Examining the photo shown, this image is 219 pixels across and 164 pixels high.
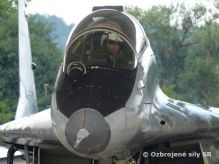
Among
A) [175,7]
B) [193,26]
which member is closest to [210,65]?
[193,26]

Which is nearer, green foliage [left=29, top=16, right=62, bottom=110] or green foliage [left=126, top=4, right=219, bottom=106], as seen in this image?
green foliage [left=126, top=4, right=219, bottom=106]

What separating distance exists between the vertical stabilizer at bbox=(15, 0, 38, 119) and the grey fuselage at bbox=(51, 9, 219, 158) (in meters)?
3.91

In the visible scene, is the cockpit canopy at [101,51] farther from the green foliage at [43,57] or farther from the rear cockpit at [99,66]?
the green foliage at [43,57]

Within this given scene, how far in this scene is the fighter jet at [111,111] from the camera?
918 centimetres

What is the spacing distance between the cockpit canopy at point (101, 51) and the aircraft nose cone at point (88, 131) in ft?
2.68

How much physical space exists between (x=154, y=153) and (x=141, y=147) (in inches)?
27.6

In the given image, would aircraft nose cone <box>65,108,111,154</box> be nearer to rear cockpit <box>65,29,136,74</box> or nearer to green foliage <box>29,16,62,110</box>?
rear cockpit <box>65,29,136,74</box>

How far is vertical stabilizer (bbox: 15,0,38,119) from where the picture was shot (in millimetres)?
14116

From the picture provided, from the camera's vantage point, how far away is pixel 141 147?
10930 mm

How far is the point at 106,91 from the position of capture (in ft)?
30.7

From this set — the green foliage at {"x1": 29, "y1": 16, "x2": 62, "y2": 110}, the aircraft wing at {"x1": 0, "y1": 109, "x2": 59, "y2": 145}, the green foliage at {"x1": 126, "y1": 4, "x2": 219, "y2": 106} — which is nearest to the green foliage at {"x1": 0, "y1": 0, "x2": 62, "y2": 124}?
the green foliage at {"x1": 29, "y1": 16, "x2": 62, "y2": 110}

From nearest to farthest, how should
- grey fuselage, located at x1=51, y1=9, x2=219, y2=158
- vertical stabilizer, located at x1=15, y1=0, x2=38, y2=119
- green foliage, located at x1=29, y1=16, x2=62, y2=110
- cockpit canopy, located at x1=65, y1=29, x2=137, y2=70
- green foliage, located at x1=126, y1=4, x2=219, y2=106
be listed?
grey fuselage, located at x1=51, y1=9, x2=219, y2=158 < cockpit canopy, located at x1=65, y1=29, x2=137, y2=70 < vertical stabilizer, located at x1=15, y1=0, x2=38, y2=119 < green foliage, located at x1=126, y1=4, x2=219, y2=106 < green foliage, located at x1=29, y1=16, x2=62, y2=110

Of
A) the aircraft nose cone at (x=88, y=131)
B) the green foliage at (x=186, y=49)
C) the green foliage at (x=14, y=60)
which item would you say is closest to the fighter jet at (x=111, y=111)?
the aircraft nose cone at (x=88, y=131)

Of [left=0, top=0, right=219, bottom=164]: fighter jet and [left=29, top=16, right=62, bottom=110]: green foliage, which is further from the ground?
[left=29, top=16, right=62, bottom=110]: green foliage
